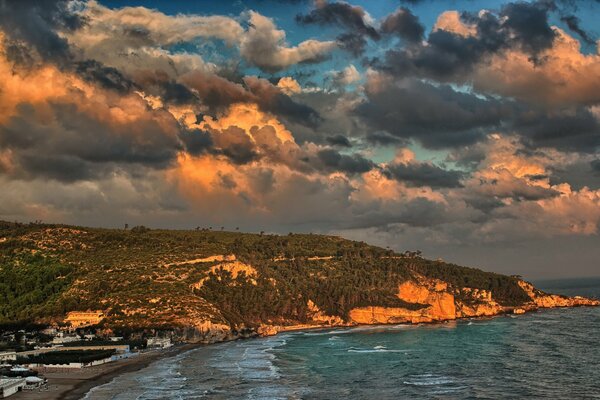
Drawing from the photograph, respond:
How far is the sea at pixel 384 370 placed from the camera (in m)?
95.2

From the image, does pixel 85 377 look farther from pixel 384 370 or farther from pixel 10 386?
pixel 384 370

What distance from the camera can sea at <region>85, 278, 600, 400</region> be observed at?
312 ft

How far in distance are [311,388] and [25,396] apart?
40.8 meters

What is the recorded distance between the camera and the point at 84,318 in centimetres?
19138

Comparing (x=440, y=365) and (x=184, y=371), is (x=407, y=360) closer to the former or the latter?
(x=440, y=365)

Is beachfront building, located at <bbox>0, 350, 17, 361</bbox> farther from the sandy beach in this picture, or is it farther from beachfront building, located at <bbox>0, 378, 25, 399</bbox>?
beachfront building, located at <bbox>0, 378, 25, 399</bbox>

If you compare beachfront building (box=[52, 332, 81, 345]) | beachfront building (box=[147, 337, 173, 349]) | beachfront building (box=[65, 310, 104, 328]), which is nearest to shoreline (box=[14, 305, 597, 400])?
beachfront building (box=[147, 337, 173, 349])

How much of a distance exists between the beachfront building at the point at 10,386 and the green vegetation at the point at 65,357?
32.2 meters

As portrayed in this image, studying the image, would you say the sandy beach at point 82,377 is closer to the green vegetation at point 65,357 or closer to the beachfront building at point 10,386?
the beachfront building at point 10,386

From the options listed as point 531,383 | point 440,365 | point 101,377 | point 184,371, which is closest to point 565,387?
point 531,383

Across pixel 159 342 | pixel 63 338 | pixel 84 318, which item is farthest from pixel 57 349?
pixel 84 318

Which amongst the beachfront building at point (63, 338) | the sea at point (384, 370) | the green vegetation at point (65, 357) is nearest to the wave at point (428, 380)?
the sea at point (384, 370)

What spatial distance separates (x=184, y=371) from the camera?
123000 mm

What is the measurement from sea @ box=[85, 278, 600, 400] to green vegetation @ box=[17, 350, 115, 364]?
43.2 feet
